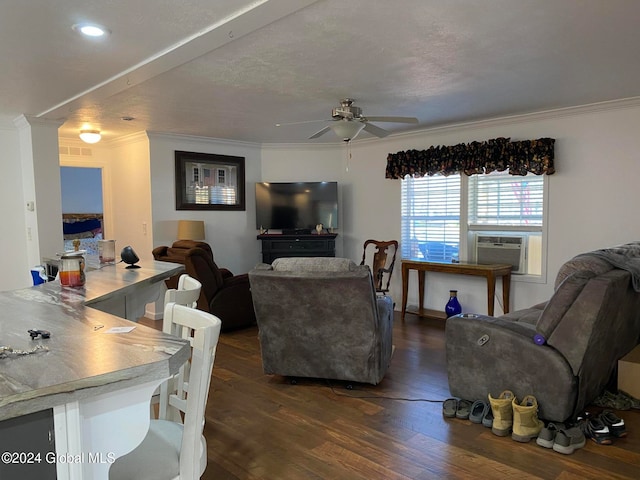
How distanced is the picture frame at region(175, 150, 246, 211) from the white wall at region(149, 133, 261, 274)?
68 millimetres

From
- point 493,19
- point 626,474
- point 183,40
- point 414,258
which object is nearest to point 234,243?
point 414,258

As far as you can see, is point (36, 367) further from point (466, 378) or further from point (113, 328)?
point (466, 378)

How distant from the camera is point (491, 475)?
88.4 inches

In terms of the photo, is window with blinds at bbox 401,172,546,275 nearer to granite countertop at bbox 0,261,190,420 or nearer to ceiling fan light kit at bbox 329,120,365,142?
ceiling fan light kit at bbox 329,120,365,142

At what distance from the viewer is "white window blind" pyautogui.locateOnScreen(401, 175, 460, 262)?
5.64 m

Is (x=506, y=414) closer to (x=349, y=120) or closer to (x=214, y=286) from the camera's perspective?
(x=349, y=120)

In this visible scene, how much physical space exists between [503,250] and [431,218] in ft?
3.41

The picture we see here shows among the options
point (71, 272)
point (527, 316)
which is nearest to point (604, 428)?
point (527, 316)

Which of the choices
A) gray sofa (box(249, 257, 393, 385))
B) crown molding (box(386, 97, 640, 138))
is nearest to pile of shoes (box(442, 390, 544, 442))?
gray sofa (box(249, 257, 393, 385))

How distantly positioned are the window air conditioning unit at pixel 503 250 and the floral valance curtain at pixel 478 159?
755 millimetres

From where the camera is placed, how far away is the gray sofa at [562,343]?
8.43 feet

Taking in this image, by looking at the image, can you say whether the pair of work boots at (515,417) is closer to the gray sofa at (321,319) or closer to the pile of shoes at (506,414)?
the pile of shoes at (506,414)

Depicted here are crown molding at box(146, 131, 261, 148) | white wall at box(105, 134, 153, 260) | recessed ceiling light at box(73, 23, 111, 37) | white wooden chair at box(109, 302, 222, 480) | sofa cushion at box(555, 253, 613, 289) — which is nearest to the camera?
white wooden chair at box(109, 302, 222, 480)

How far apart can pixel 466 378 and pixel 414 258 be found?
3.18 metres
